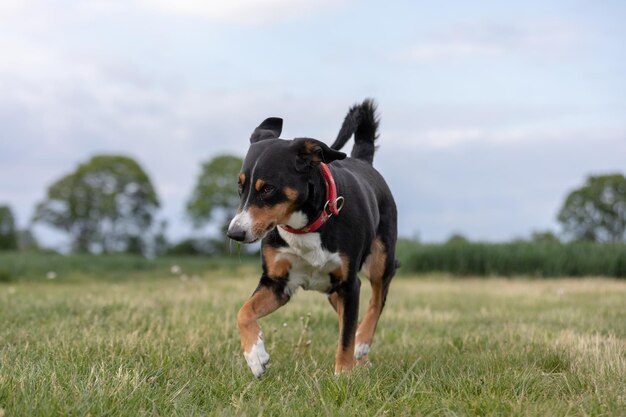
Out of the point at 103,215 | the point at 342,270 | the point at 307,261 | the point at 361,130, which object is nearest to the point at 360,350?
the point at 342,270

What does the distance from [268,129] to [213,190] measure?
4585 centimetres

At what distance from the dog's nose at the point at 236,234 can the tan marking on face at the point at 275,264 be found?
2.39 ft

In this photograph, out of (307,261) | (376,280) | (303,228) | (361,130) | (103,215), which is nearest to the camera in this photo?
(303,228)

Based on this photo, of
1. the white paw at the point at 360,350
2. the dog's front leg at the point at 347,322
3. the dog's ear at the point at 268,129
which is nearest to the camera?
the dog's front leg at the point at 347,322

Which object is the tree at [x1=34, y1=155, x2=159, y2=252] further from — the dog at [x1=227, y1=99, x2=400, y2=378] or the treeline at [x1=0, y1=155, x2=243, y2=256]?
the dog at [x1=227, y1=99, x2=400, y2=378]

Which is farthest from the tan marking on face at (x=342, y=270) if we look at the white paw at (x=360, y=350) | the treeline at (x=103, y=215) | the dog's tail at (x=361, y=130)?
the treeline at (x=103, y=215)

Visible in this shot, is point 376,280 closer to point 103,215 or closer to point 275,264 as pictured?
point 275,264

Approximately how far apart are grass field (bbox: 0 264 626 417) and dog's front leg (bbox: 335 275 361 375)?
0.58ft

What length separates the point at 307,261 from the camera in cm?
476

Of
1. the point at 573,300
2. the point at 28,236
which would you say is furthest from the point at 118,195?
the point at 573,300

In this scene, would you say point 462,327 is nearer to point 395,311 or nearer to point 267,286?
point 395,311

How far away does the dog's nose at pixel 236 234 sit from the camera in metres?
4.07

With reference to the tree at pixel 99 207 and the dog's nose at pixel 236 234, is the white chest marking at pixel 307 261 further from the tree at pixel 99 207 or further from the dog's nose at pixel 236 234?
the tree at pixel 99 207

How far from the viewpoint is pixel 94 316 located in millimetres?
7215
